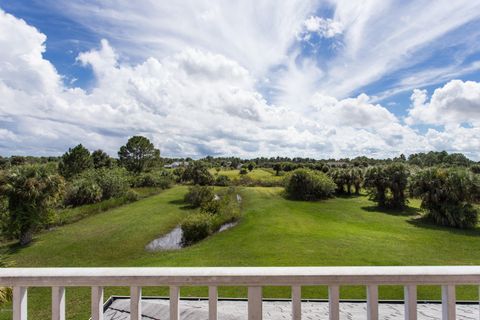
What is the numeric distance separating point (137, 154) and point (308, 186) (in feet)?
81.4

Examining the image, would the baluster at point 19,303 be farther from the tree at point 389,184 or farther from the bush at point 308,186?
the bush at point 308,186

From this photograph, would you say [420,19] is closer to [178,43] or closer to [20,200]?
[178,43]

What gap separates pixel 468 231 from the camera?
14.2 m

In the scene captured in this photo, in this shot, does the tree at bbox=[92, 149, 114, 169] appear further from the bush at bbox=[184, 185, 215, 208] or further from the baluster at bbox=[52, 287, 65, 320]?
the baluster at bbox=[52, 287, 65, 320]

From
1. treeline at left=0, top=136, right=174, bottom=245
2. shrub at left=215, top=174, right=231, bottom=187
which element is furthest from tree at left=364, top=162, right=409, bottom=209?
treeline at left=0, top=136, right=174, bottom=245

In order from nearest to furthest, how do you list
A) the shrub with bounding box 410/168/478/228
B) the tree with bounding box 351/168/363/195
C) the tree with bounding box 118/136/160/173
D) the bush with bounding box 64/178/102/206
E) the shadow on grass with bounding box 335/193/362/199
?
the shrub with bounding box 410/168/478/228
the bush with bounding box 64/178/102/206
the shadow on grass with bounding box 335/193/362/199
the tree with bounding box 351/168/363/195
the tree with bounding box 118/136/160/173

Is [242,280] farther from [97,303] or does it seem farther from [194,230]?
[194,230]

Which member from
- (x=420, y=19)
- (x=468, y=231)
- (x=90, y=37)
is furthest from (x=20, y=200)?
(x=468, y=231)

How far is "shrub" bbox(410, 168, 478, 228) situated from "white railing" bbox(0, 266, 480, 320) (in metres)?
17.9

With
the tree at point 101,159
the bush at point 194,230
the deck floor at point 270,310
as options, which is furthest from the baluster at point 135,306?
the tree at point 101,159

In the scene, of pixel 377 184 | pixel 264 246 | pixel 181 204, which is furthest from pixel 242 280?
pixel 377 184

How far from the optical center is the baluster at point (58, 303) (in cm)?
127

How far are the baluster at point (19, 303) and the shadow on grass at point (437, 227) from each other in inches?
→ 709

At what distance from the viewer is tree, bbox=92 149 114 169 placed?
3728cm
